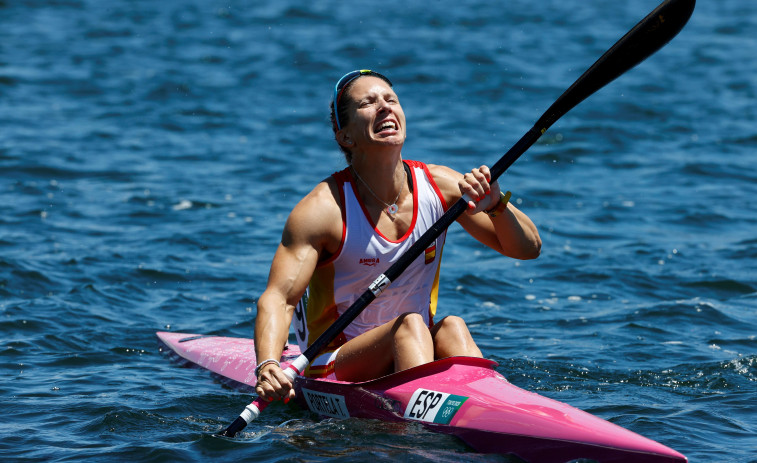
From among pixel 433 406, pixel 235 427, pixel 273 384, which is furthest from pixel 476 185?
pixel 235 427

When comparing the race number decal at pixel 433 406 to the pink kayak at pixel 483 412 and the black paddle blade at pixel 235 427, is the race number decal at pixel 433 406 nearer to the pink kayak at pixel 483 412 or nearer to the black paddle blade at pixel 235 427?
the pink kayak at pixel 483 412

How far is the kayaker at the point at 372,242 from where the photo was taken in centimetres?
435

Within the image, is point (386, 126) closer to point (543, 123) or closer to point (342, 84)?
point (342, 84)

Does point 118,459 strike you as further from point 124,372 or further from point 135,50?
point 135,50

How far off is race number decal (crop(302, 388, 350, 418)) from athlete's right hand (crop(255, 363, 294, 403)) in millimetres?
439

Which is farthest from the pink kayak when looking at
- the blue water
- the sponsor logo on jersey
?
the sponsor logo on jersey

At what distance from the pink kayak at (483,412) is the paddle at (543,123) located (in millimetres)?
308

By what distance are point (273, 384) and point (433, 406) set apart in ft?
2.30

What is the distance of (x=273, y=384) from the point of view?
407cm

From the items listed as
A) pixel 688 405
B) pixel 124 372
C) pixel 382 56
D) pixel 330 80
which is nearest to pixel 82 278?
pixel 124 372

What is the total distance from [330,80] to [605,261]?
28.8ft

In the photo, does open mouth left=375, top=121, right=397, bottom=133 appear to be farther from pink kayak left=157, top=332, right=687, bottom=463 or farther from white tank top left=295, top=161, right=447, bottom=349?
pink kayak left=157, top=332, right=687, bottom=463

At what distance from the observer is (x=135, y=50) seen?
59.8 ft

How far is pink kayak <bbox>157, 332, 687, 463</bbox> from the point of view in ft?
12.0
